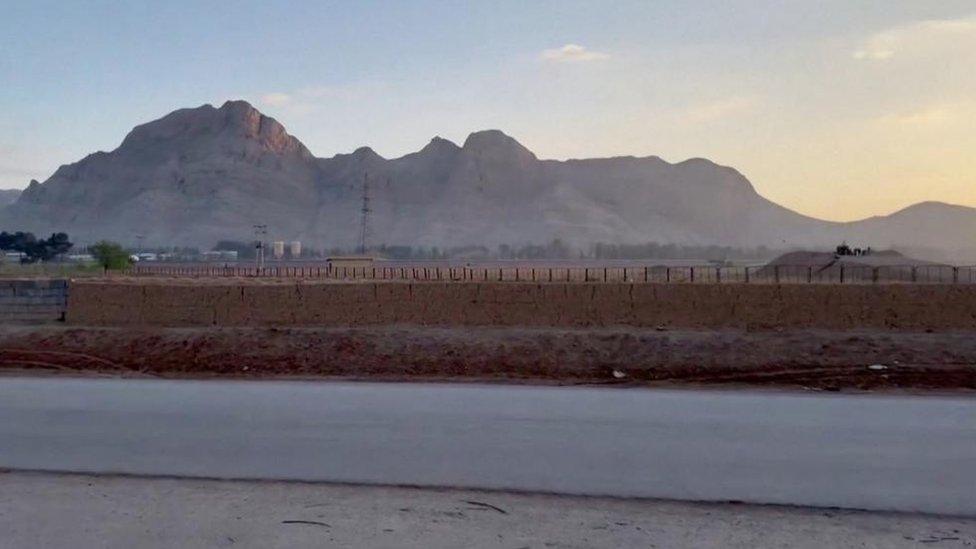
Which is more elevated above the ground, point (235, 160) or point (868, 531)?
point (235, 160)

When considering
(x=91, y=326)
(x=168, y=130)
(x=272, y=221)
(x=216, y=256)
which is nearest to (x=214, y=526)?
(x=91, y=326)

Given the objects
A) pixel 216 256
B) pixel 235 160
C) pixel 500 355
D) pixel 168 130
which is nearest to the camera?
pixel 500 355

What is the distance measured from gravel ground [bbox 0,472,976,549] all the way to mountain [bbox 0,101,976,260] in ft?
455

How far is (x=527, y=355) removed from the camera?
71.1 feet

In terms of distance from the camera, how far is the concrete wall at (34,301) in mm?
27781

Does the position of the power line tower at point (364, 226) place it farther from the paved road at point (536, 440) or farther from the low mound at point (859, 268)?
the paved road at point (536, 440)

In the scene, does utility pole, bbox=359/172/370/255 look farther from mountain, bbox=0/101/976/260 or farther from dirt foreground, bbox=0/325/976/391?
dirt foreground, bbox=0/325/976/391

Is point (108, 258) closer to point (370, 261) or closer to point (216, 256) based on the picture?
point (370, 261)

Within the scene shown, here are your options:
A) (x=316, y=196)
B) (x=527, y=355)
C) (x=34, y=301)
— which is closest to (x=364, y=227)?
(x=316, y=196)

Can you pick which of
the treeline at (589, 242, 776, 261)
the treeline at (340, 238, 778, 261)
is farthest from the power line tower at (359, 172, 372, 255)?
the treeline at (589, 242, 776, 261)

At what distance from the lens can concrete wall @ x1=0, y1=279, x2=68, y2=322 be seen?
91.1ft

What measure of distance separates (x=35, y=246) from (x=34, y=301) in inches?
2669

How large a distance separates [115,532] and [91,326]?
20.0 meters

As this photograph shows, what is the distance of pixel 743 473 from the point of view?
10.1 m
